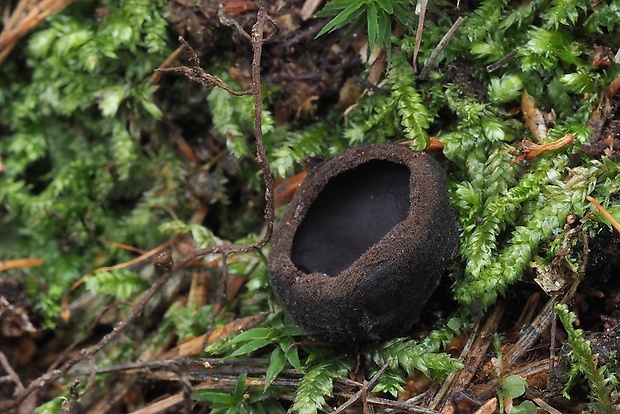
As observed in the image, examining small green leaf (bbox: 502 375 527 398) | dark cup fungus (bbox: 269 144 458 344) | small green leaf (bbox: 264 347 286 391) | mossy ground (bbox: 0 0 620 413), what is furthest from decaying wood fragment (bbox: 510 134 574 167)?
small green leaf (bbox: 264 347 286 391)

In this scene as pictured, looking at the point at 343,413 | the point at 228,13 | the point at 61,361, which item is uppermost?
the point at 228,13

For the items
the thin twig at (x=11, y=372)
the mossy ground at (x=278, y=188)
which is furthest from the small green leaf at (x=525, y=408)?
the thin twig at (x=11, y=372)

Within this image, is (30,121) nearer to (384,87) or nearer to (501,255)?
(384,87)

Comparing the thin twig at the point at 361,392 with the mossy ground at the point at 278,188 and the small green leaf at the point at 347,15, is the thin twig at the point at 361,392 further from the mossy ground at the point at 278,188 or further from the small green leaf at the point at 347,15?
the small green leaf at the point at 347,15

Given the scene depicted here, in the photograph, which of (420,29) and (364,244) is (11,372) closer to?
(364,244)

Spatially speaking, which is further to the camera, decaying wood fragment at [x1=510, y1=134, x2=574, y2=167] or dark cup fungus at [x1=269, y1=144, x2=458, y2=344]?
decaying wood fragment at [x1=510, y1=134, x2=574, y2=167]

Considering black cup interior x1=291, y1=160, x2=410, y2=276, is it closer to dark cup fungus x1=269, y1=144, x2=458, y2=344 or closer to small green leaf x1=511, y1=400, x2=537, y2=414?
dark cup fungus x1=269, y1=144, x2=458, y2=344

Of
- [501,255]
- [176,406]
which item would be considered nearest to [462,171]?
[501,255]
